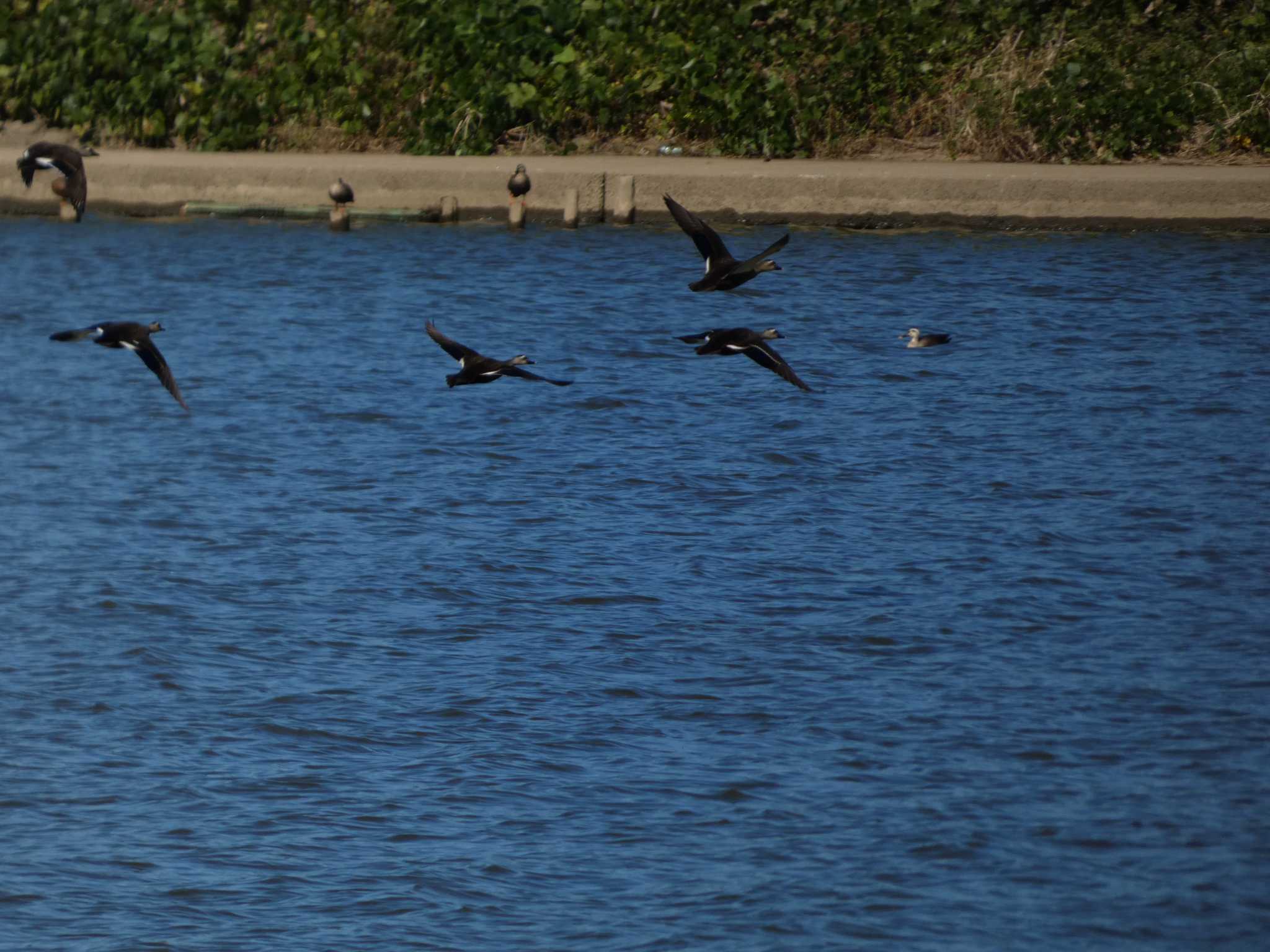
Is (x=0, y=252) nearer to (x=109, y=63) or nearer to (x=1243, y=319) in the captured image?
(x=109, y=63)

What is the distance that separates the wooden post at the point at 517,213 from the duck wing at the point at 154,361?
14.0 meters

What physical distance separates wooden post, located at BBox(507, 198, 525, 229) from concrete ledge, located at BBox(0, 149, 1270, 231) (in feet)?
0.80

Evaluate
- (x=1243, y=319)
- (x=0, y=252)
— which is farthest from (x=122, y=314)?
(x=1243, y=319)

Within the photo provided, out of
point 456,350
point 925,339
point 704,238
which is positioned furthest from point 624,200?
point 704,238

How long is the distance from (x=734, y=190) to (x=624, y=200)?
1.27 m

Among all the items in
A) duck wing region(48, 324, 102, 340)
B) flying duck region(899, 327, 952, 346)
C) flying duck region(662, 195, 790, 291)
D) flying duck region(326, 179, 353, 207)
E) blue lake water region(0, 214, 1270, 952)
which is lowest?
blue lake water region(0, 214, 1270, 952)

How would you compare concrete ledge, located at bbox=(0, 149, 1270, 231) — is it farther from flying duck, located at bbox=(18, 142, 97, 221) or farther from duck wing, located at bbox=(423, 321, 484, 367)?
duck wing, located at bbox=(423, 321, 484, 367)

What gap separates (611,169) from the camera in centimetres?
2372

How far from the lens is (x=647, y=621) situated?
40.0 ft

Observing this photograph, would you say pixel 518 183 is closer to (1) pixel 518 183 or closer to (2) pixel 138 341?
(1) pixel 518 183

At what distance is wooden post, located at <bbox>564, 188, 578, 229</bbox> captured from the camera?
76.8ft

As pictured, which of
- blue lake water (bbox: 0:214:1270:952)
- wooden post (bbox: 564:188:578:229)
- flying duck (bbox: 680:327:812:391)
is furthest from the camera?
wooden post (bbox: 564:188:578:229)

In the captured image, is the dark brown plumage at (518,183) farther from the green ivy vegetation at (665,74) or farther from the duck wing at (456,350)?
the duck wing at (456,350)

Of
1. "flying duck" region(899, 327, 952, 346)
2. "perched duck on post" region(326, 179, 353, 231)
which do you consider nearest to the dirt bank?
"perched duck on post" region(326, 179, 353, 231)
